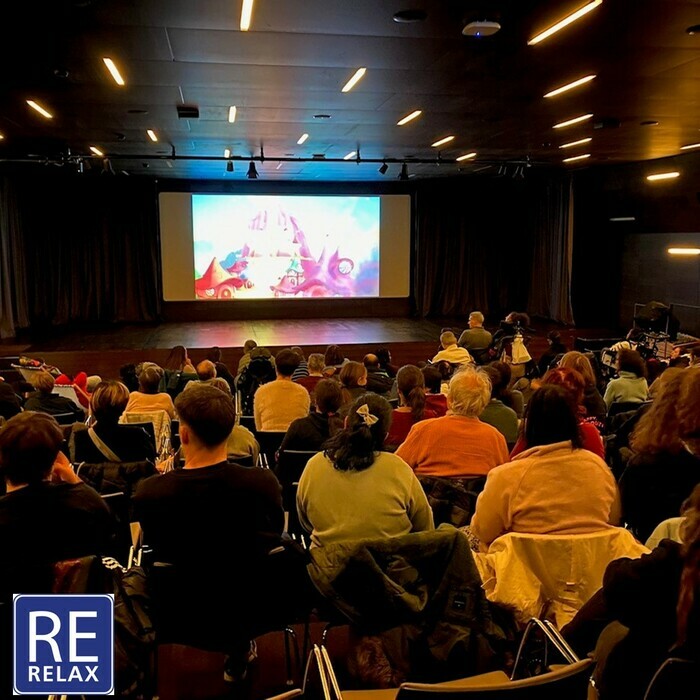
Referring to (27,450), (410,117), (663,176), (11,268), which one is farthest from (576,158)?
(27,450)

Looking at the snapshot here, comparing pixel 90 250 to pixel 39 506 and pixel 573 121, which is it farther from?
pixel 39 506

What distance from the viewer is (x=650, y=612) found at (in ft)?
5.28

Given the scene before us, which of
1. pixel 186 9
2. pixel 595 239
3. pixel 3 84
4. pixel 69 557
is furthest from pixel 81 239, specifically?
Answer: pixel 69 557

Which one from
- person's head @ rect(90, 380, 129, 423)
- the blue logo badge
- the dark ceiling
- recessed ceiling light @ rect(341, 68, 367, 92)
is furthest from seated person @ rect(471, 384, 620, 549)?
recessed ceiling light @ rect(341, 68, 367, 92)

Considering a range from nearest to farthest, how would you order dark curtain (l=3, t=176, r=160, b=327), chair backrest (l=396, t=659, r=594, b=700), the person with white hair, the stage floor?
chair backrest (l=396, t=659, r=594, b=700), the person with white hair, the stage floor, dark curtain (l=3, t=176, r=160, b=327)

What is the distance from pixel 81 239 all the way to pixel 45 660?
13.4 metres

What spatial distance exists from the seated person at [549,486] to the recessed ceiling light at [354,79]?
369cm

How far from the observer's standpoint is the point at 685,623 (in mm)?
1519

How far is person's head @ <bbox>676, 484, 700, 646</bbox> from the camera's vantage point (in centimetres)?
150

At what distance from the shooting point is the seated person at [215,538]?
7.26ft

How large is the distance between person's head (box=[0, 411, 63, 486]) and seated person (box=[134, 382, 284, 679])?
1.01 feet

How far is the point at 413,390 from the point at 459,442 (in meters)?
1.03

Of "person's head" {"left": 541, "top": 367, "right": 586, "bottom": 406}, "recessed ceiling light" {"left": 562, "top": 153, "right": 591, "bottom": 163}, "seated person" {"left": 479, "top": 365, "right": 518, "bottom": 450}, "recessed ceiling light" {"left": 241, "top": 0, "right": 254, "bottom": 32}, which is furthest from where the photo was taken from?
"recessed ceiling light" {"left": 562, "top": 153, "right": 591, "bottom": 163}

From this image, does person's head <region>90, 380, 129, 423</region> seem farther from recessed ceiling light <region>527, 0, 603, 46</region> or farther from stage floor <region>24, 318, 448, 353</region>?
stage floor <region>24, 318, 448, 353</region>
